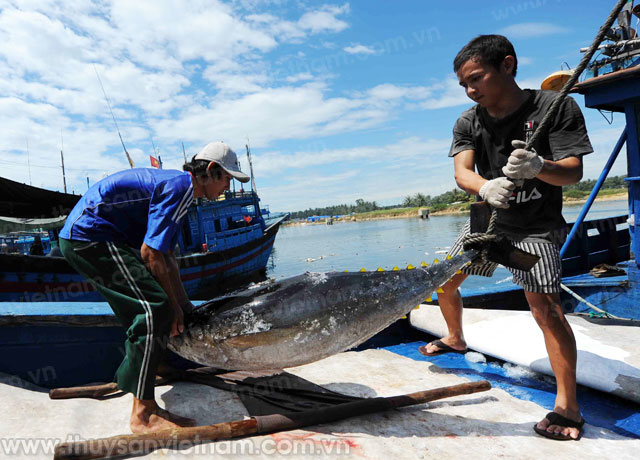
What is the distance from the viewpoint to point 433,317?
4059 millimetres

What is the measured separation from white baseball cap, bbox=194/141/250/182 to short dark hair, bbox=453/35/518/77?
1699 mm

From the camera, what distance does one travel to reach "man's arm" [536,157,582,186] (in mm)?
2268

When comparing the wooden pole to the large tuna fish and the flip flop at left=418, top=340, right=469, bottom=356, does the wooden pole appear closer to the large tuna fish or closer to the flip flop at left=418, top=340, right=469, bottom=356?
the large tuna fish

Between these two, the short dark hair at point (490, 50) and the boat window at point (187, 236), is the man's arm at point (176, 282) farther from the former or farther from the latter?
the boat window at point (187, 236)

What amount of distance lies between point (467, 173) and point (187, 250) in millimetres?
19074

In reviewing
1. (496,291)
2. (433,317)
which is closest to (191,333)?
(433,317)

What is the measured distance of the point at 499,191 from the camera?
228 centimetres

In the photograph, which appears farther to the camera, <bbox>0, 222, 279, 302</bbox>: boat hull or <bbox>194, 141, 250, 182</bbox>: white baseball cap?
<bbox>0, 222, 279, 302</bbox>: boat hull


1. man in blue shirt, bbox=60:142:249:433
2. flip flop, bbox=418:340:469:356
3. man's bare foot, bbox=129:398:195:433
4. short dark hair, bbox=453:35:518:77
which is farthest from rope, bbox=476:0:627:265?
man's bare foot, bbox=129:398:195:433

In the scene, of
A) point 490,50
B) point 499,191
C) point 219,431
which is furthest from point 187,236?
point 499,191

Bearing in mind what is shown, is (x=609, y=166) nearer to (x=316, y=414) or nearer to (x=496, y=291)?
(x=496, y=291)

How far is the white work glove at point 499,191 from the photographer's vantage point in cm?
224

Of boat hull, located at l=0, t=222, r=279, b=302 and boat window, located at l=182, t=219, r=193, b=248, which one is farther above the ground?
boat window, located at l=182, t=219, r=193, b=248

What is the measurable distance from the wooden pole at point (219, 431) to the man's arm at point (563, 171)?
1.58 metres
